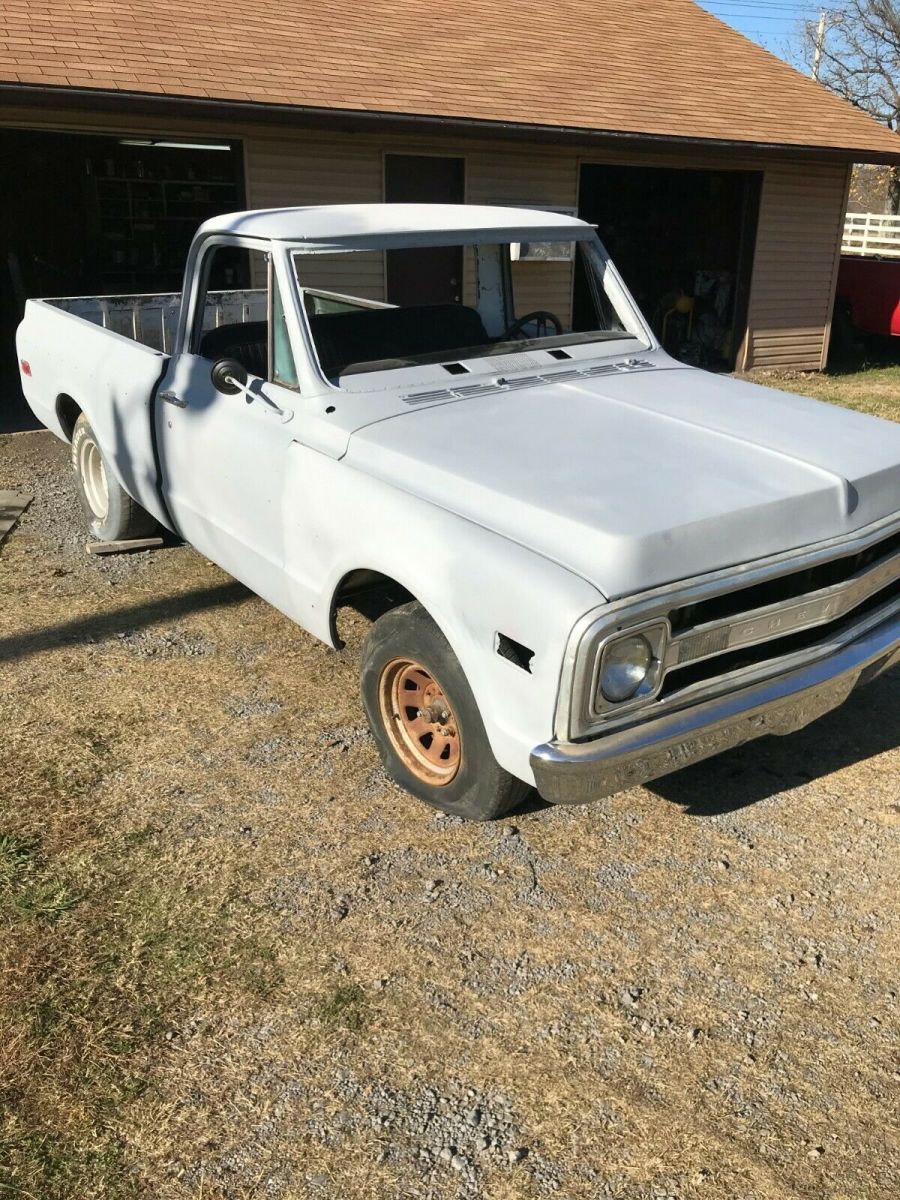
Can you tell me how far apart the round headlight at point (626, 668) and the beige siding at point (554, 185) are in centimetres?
320

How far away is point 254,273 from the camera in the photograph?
8742 millimetres

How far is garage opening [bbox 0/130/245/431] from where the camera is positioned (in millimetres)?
13602

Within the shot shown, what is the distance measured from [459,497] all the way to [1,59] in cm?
720

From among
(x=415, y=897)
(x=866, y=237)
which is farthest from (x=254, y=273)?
(x=866, y=237)

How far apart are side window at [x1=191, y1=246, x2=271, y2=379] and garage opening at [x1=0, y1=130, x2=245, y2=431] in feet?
13.8

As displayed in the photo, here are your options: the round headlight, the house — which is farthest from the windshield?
the round headlight

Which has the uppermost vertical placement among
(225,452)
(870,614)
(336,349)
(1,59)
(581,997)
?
(1,59)

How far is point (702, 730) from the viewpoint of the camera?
2785 millimetres

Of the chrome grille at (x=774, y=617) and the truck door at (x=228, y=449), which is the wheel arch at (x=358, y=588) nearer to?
the truck door at (x=228, y=449)

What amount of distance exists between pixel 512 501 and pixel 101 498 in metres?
3.88

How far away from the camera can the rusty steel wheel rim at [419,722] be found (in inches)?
128

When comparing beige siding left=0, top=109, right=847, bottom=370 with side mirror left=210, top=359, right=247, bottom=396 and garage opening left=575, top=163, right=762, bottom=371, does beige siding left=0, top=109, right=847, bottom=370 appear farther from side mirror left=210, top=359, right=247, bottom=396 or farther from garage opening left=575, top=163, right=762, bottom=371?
side mirror left=210, top=359, right=247, bottom=396

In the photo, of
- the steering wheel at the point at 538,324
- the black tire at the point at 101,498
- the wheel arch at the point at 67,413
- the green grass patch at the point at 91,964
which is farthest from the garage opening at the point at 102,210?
the green grass patch at the point at 91,964

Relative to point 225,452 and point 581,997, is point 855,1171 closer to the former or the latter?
point 581,997
